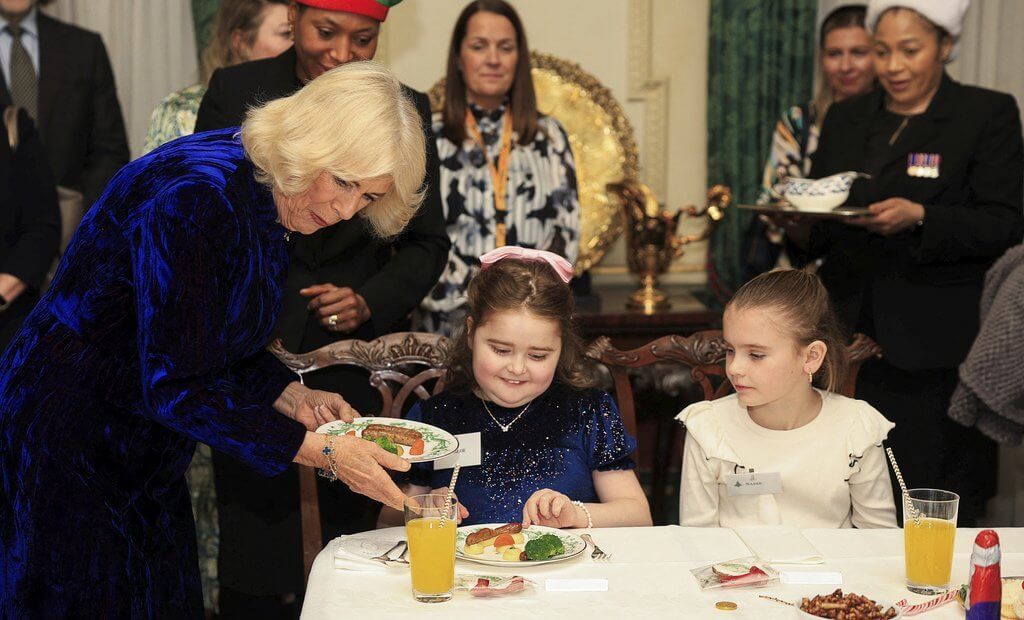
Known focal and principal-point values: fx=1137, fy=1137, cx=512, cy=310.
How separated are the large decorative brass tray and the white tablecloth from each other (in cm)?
240

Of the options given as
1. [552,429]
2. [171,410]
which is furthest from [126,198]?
[552,429]

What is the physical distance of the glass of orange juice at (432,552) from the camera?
1.72 m

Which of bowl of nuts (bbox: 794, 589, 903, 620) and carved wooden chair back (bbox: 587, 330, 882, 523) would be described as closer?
bowl of nuts (bbox: 794, 589, 903, 620)

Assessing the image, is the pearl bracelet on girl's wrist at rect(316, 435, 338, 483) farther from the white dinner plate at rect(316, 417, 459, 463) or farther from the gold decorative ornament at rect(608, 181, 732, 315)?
the gold decorative ornament at rect(608, 181, 732, 315)

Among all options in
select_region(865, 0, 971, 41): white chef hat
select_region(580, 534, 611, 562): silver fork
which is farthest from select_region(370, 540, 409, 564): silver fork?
select_region(865, 0, 971, 41): white chef hat

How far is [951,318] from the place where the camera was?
3186 millimetres

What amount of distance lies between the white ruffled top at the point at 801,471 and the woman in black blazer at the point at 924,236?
0.78 meters

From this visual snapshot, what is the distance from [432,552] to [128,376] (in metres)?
0.63

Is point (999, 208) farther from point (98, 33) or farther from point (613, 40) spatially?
point (98, 33)

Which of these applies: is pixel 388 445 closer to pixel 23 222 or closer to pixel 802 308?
pixel 802 308

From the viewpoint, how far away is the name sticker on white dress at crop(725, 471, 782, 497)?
2.20m

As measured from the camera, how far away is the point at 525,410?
2578 mm

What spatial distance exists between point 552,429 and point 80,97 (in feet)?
7.68

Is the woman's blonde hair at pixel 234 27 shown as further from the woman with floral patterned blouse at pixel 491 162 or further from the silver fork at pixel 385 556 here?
the silver fork at pixel 385 556
